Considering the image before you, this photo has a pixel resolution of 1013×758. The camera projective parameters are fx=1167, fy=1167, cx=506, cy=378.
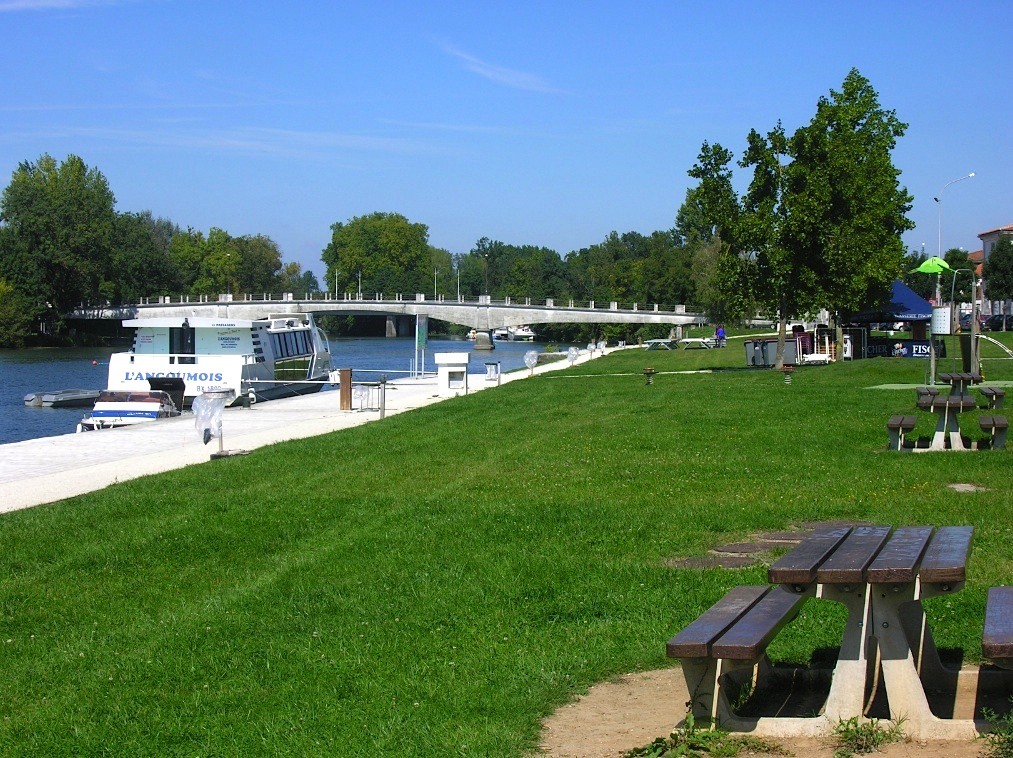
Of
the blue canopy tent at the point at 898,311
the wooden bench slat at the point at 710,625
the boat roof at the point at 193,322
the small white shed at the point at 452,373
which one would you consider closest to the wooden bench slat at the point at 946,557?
the wooden bench slat at the point at 710,625

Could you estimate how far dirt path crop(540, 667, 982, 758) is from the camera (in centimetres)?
452

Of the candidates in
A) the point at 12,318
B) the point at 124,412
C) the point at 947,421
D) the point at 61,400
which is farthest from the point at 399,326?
the point at 947,421

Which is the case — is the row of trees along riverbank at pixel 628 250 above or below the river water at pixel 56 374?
above

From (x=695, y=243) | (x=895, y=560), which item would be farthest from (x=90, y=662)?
(x=695, y=243)

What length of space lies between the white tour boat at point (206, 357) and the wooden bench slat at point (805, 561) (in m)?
29.1

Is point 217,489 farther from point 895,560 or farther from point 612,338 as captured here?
point 612,338

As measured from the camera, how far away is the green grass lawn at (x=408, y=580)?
17.6 feet

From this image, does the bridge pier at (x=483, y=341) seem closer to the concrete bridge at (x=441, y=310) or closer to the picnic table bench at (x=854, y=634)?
the concrete bridge at (x=441, y=310)

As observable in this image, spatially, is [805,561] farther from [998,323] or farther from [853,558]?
[998,323]

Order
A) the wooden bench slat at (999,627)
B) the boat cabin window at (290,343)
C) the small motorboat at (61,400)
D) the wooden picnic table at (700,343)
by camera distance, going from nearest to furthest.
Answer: the wooden bench slat at (999,627) < the boat cabin window at (290,343) < the small motorboat at (61,400) < the wooden picnic table at (700,343)

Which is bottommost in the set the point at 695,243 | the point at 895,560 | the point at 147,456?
the point at 147,456

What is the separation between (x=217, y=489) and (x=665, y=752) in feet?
29.8

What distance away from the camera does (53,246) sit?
96875mm

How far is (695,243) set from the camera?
125m
